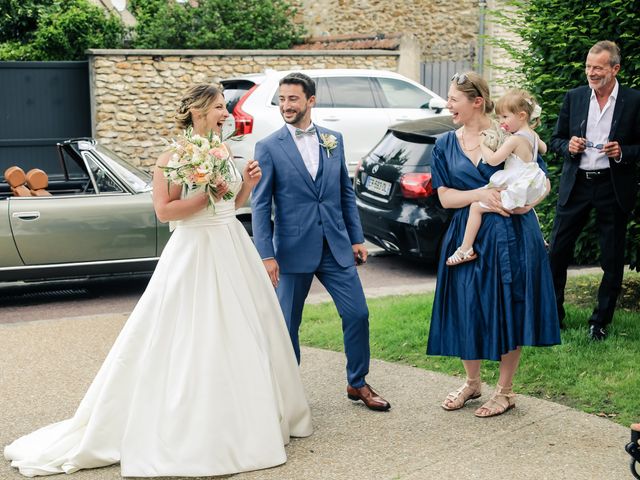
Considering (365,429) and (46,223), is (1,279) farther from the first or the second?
(365,429)

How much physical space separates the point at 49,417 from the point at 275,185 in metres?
1.98

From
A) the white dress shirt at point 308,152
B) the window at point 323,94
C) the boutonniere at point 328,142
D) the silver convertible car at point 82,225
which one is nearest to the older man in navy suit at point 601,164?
the boutonniere at point 328,142

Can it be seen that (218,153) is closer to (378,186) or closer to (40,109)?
(378,186)

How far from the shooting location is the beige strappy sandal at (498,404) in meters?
5.62

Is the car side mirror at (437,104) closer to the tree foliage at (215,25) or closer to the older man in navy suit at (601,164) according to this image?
the tree foliage at (215,25)

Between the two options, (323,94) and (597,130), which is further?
(323,94)

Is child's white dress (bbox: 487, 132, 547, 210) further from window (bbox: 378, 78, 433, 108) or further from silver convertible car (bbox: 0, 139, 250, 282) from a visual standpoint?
window (bbox: 378, 78, 433, 108)

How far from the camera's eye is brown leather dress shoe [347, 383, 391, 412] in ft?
18.9

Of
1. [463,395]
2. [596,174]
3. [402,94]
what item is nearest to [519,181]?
[463,395]

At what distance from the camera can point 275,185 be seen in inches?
224

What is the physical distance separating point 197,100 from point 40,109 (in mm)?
14048

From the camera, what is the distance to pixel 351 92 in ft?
50.6

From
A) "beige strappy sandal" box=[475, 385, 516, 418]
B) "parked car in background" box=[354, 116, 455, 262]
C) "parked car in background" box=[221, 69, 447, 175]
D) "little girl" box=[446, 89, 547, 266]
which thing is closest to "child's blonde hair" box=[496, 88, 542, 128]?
"little girl" box=[446, 89, 547, 266]

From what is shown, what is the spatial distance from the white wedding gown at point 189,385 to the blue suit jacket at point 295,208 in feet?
1.52
